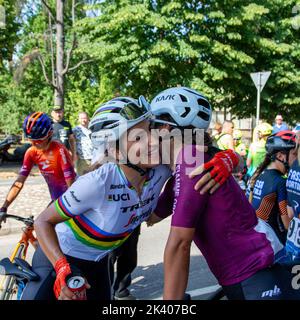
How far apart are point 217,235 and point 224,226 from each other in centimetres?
5

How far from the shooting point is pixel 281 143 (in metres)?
3.53

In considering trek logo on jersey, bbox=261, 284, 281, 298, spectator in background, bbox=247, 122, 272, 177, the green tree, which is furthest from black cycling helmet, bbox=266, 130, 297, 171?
the green tree

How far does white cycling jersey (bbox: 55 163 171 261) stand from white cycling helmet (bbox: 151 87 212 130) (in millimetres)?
437

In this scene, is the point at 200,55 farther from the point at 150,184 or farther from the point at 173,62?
the point at 150,184

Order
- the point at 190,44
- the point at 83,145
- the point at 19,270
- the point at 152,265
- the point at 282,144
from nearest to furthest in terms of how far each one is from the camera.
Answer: the point at 19,270 → the point at 282,144 → the point at 152,265 → the point at 83,145 → the point at 190,44

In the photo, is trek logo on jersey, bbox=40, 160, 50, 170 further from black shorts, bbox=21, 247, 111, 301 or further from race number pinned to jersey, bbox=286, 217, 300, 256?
race number pinned to jersey, bbox=286, 217, 300, 256

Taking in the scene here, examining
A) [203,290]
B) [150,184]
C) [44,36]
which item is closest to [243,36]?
[44,36]

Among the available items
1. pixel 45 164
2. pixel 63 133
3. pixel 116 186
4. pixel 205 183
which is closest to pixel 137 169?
pixel 116 186

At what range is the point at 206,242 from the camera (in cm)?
191

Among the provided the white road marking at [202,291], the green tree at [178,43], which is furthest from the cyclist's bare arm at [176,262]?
the green tree at [178,43]

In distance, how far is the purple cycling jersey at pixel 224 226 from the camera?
5.92ft

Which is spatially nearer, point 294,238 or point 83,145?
point 294,238

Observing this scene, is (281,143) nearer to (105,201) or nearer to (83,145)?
(105,201)
